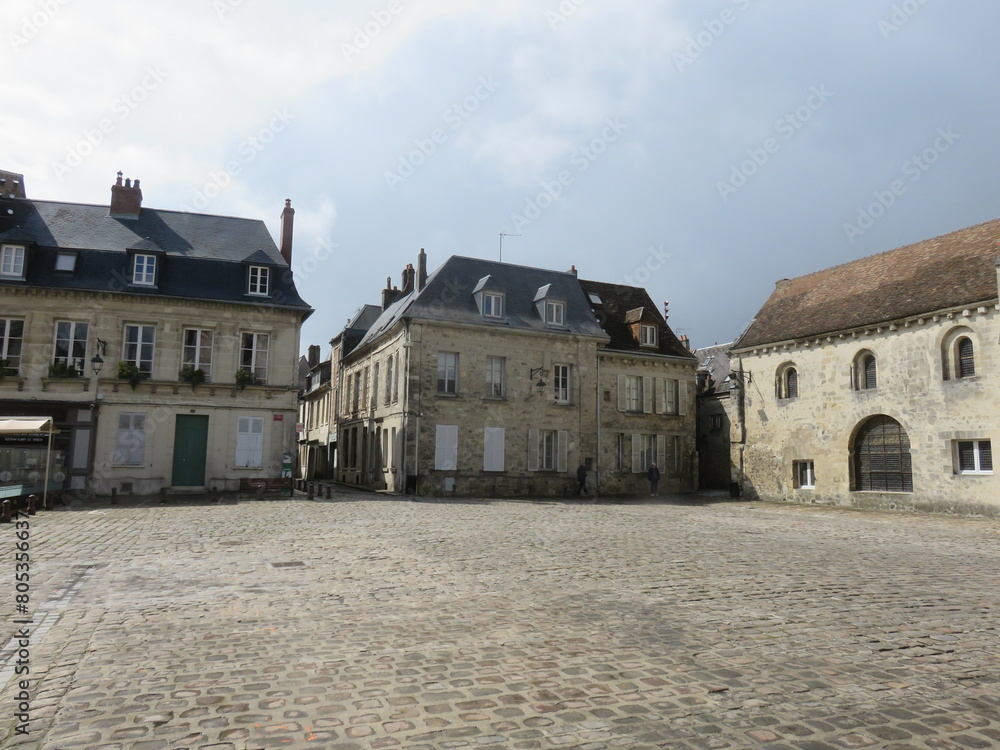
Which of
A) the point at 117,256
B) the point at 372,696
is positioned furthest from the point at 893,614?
the point at 117,256

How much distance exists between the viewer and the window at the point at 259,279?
928 inches

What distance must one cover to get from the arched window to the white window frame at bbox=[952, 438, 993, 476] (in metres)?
1.42

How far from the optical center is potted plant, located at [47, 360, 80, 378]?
21281 millimetres

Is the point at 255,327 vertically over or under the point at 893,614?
over

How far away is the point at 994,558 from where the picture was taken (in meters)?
10.8

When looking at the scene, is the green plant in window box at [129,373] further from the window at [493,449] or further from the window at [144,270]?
the window at [493,449]

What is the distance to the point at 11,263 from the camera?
21469mm

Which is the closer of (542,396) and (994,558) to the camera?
(994,558)

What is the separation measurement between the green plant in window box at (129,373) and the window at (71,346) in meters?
1.11

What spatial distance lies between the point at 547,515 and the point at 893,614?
1114 centimetres

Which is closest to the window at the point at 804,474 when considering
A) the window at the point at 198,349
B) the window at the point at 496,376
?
the window at the point at 496,376

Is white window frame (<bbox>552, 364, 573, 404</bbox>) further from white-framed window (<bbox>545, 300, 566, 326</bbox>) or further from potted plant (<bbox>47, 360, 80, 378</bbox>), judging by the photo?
potted plant (<bbox>47, 360, 80, 378</bbox>)

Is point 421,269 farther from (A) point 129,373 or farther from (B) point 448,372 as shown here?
(A) point 129,373

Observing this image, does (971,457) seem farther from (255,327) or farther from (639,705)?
(255,327)
